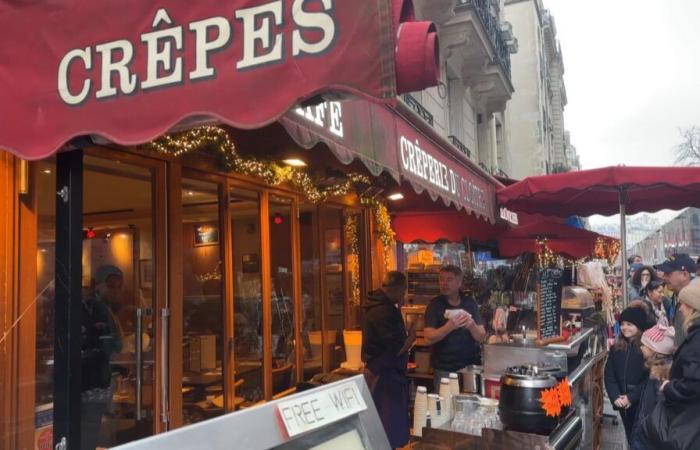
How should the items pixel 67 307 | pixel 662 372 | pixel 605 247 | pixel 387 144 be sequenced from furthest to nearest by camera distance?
pixel 605 247, pixel 662 372, pixel 387 144, pixel 67 307

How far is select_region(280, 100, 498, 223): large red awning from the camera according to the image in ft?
9.18

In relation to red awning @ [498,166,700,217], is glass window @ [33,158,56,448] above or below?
below

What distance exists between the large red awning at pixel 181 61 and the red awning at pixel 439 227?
19.4ft

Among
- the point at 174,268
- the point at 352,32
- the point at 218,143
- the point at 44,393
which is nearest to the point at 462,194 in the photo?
the point at 218,143

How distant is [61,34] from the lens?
2.35 meters

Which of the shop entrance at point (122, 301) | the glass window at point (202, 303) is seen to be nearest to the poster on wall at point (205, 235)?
the glass window at point (202, 303)

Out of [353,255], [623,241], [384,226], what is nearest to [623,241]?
[623,241]

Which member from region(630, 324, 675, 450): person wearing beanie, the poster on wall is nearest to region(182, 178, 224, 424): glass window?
the poster on wall

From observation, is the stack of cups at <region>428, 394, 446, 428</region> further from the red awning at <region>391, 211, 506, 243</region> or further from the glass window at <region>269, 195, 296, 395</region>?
the red awning at <region>391, 211, 506, 243</region>

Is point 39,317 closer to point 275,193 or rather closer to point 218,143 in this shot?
point 218,143

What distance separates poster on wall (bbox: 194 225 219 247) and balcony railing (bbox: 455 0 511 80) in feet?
30.5

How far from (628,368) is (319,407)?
486 centimetres

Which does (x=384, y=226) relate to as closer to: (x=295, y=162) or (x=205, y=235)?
(x=295, y=162)

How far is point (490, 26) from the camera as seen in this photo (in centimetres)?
1454
